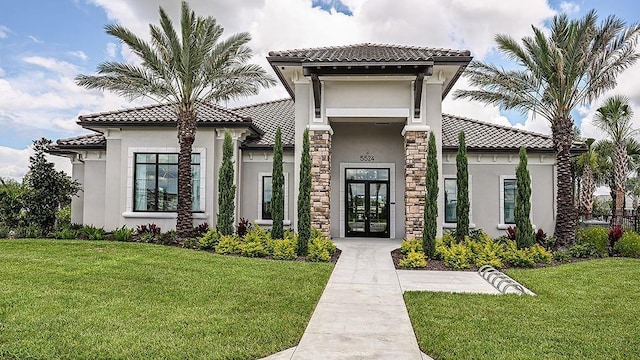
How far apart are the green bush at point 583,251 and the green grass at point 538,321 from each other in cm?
338

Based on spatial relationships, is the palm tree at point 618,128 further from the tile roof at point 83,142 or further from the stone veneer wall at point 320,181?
the tile roof at point 83,142

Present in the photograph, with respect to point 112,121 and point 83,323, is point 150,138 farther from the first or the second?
point 83,323

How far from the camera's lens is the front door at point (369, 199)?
1634 centimetres

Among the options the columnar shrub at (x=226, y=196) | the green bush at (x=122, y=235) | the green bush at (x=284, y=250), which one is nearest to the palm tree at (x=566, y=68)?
the green bush at (x=284, y=250)

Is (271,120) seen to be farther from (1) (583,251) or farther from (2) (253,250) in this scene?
(1) (583,251)

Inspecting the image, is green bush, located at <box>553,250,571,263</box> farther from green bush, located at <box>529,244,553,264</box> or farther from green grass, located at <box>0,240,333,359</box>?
green grass, located at <box>0,240,333,359</box>

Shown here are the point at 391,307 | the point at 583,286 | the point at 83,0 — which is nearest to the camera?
the point at 391,307

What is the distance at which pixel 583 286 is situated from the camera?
8.80 meters

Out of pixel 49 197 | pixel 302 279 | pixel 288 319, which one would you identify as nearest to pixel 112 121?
→ pixel 49 197

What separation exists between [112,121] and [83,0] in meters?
5.15

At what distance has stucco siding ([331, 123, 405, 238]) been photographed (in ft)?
53.2

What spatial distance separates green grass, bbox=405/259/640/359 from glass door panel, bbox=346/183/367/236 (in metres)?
7.57

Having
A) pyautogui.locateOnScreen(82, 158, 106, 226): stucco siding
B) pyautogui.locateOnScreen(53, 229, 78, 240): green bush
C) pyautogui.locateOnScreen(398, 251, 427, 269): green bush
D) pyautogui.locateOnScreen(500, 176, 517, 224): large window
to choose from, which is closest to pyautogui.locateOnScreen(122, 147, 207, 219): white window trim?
pyautogui.locateOnScreen(82, 158, 106, 226): stucco siding

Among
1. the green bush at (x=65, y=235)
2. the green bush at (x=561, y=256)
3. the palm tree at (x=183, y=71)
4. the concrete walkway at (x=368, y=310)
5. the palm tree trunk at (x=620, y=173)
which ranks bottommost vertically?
the concrete walkway at (x=368, y=310)
